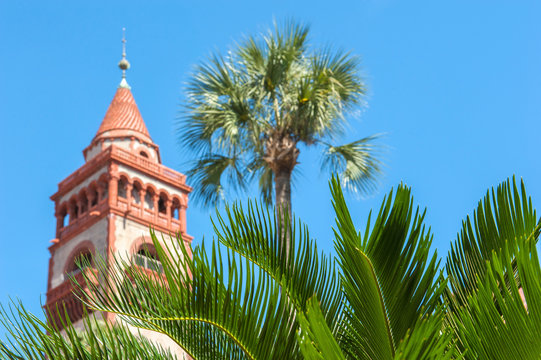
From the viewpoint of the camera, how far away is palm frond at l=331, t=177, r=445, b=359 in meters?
4.10

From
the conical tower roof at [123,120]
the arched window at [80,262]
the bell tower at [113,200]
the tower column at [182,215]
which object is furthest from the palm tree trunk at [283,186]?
the conical tower roof at [123,120]

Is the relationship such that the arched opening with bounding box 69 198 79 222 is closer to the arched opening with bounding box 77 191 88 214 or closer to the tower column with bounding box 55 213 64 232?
the arched opening with bounding box 77 191 88 214

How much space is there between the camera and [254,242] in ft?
14.9

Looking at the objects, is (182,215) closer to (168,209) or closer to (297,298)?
(168,209)

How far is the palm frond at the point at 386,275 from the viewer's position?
13.5 ft

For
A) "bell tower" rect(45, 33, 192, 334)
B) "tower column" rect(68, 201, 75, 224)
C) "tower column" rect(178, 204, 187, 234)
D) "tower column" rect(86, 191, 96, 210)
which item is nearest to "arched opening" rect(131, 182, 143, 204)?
"bell tower" rect(45, 33, 192, 334)

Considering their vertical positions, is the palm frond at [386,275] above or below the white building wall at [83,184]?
below

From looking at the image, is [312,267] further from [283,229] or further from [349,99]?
[349,99]

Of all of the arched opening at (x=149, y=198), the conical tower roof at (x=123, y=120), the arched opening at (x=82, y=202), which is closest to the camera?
the arched opening at (x=149, y=198)

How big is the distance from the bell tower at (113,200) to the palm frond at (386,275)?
38091 mm

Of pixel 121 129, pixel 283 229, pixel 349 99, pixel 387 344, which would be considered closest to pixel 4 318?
pixel 283 229

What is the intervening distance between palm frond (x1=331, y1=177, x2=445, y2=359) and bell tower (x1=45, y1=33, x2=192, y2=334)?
38.1 m

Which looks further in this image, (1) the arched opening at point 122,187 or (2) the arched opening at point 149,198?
(2) the arched opening at point 149,198

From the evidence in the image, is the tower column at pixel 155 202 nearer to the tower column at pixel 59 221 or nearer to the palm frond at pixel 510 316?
the tower column at pixel 59 221
